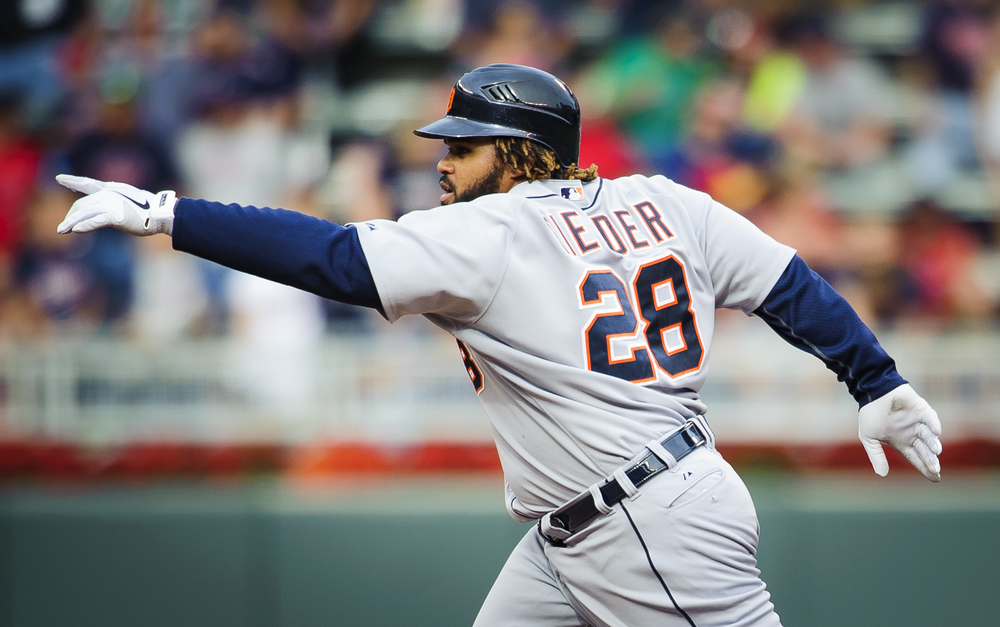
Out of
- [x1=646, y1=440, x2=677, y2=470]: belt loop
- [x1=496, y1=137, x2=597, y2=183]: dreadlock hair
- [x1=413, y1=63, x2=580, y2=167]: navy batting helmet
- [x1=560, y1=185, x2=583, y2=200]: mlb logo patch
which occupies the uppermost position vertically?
[x1=413, y1=63, x2=580, y2=167]: navy batting helmet

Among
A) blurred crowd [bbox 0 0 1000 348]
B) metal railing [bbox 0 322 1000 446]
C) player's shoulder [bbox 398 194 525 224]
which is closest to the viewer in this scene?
player's shoulder [bbox 398 194 525 224]

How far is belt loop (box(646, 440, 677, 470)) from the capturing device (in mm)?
2250

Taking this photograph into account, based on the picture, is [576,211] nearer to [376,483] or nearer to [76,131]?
[376,483]

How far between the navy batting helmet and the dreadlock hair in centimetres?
2

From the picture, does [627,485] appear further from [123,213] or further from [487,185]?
[123,213]

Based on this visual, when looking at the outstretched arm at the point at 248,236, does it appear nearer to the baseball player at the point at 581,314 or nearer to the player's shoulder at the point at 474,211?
the baseball player at the point at 581,314

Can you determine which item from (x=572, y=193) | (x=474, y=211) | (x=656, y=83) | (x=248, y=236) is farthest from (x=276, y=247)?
(x=656, y=83)

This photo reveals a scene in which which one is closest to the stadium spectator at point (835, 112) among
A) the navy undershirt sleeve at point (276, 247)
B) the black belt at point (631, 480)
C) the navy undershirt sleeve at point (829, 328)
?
the navy undershirt sleeve at point (829, 328)

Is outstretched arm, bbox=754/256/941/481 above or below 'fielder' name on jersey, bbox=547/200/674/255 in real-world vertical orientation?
below

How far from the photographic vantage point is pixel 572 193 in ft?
7.86

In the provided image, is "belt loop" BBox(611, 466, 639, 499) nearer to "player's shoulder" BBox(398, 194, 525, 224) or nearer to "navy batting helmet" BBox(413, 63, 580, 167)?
"player's shoulder" BBox(398, 194, 525, 224)

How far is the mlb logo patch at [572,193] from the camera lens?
2383 millimetres

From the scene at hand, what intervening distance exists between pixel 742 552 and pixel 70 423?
3.29 metres

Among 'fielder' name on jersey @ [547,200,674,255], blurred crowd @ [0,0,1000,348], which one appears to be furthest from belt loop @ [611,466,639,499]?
blurred crowd @ [0,0,1000,348]
